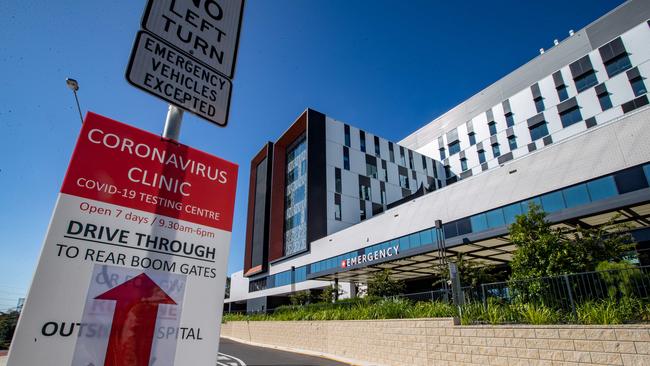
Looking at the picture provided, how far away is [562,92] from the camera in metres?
40.5

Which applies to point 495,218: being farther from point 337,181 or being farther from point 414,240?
point 337,181

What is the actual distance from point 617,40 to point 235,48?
4923 cm


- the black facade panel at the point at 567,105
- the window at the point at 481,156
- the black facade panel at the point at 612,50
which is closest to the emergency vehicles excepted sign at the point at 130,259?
the black facade panel at the point at 567,105

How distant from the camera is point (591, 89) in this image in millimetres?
37250

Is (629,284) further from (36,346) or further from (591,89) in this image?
(591,89)

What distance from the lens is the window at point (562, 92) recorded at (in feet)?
131

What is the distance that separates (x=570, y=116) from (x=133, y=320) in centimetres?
4930

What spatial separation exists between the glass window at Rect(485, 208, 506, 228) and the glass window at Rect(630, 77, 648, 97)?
26577 millimetres

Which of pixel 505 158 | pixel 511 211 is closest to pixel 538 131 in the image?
pixel 505 158

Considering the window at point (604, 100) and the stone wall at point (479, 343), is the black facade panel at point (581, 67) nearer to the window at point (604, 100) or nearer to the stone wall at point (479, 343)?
the window at point (604, 100)

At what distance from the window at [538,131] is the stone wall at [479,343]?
39704 millimetres

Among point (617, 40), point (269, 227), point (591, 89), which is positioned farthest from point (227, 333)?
point (617, 40)

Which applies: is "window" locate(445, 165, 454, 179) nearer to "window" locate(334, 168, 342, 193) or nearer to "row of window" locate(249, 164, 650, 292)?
"window" locate(334, 168, 342, 193)

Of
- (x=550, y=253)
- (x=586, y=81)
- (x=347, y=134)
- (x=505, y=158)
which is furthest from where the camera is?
(x=505, y=158)
